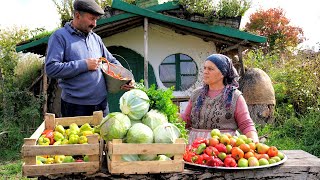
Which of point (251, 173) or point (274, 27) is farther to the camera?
point (274, 27)

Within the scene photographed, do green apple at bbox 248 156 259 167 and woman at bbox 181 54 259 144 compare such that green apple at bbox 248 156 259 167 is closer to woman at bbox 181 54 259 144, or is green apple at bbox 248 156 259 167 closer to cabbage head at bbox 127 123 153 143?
Result: cabbage head at bbox 127 123 153 143

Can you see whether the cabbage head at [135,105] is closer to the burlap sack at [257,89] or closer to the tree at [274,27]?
the burlap sack at [257,89]

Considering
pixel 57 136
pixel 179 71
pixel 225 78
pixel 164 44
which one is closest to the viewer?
pixel 57 136

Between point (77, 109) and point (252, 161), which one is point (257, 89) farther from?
point (252, 161)

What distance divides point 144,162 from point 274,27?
24.2 meters

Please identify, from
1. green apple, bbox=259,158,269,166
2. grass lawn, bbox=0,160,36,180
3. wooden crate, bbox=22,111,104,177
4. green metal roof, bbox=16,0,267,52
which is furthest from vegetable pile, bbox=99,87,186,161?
green metal roof, bbox=16,0,267,52

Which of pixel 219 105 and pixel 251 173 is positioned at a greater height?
pixel 219 105

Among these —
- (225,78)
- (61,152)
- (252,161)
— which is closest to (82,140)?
(61,152)

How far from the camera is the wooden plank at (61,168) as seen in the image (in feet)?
8.75

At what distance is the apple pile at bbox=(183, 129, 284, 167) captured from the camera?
9.04ft

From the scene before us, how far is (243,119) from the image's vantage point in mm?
3848

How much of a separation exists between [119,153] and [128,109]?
331mm

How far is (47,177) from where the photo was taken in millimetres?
2695

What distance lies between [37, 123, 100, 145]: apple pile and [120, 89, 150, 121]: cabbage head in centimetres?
42
